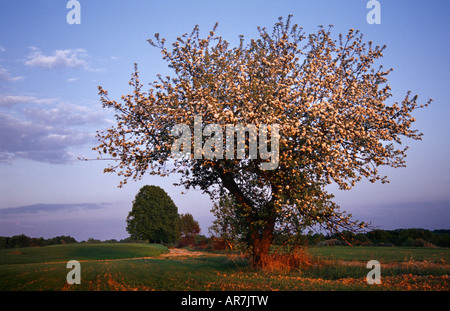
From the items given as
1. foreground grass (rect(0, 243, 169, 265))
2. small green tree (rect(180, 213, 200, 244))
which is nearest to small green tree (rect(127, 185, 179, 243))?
small green tree (rect(180, 213, 200, 244))

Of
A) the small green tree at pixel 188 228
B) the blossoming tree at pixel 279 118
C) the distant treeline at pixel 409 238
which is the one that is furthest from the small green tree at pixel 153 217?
the blossoming tree at pixel 279 118

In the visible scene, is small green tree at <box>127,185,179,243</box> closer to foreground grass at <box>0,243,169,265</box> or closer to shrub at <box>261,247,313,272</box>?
foreground grass at <box>0,243,169,265</box>

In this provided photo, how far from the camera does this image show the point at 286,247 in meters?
19.5

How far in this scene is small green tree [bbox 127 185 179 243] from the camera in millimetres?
63219

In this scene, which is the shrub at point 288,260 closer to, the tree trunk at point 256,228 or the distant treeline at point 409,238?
the tree trunk at point 256,228

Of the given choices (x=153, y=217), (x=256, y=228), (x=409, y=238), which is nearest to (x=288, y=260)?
(x=256, y=228)

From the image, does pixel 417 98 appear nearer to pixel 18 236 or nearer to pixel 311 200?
pixel 311 200

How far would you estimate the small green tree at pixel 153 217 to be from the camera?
63.2 meters

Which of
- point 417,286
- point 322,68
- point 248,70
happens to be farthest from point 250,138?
point 417,286

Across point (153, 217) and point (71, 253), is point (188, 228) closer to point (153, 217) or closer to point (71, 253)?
point (153, 217)

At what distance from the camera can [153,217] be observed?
6400 centimetres

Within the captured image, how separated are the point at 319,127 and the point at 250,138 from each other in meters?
3.48

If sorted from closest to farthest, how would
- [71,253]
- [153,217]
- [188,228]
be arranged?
[71,253] < [153,217] < [188,228]

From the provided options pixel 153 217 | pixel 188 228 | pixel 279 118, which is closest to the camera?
pixel 279 118
